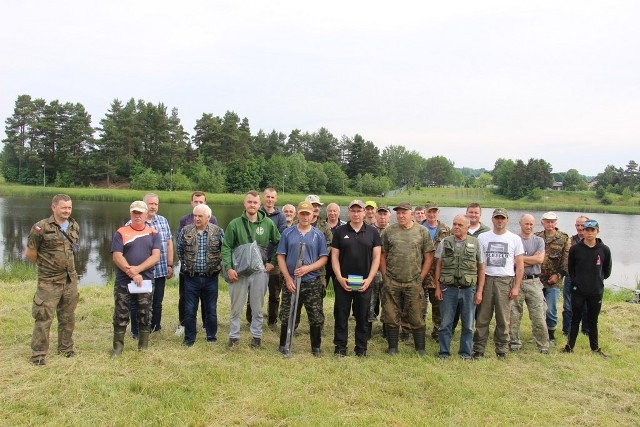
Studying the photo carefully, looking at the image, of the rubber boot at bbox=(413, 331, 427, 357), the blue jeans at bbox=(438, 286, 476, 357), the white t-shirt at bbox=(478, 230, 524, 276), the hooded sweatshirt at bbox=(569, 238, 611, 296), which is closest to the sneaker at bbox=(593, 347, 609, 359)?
the hooded sweatshirt at bbox=(569, 238, 611, 296)

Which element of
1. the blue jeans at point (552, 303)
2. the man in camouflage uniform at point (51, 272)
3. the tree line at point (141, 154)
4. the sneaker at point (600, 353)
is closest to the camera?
the man in camouflage uniform at point (51, 272)

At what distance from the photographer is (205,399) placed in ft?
13.3

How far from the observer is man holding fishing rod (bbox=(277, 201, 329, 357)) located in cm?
550

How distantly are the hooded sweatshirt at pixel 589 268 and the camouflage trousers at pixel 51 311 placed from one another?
6482mm

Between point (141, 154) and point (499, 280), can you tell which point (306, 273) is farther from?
point (141, 154)

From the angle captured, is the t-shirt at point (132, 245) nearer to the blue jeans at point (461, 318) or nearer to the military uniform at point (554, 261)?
the blue jeans at point (461, 318)

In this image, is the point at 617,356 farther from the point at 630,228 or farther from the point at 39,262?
the point at 630,228

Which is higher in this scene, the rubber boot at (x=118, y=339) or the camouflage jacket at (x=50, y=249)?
the camouflage jacket at (x=50, y=249)

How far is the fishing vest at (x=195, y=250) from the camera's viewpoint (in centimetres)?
566

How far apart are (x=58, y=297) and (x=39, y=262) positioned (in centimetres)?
45

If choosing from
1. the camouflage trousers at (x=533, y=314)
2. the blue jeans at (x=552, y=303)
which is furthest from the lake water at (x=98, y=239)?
the camouflage trousers at (x=533, y=314)

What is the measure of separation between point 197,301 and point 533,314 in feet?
14.9

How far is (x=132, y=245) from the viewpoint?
17.4 feet

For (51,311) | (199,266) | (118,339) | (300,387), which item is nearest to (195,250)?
(199,266)
